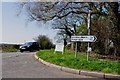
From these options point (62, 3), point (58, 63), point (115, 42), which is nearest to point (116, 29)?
point (115, 42)

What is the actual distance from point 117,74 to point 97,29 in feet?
26.5

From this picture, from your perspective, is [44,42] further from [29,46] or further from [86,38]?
[86,38]

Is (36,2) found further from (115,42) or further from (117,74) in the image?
(117,74)

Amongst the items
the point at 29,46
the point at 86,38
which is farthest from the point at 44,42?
the point at 86,38

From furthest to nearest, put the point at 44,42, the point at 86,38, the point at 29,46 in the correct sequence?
1. the point at 44,42
2. the point at 29,46
3. the point at 86,38

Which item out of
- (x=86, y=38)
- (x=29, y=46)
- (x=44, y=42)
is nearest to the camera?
(x=86, y=38)

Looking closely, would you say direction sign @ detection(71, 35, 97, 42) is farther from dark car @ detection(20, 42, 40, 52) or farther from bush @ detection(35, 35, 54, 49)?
bush @ detection(35, 35, 54, 49)

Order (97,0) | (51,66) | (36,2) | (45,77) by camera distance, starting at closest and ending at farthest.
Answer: (45,77) → (51,66) → (97,0) → (36,2)

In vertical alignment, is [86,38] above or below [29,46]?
above

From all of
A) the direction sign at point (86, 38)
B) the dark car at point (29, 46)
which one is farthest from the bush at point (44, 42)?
the direction sign at point (86, 38)

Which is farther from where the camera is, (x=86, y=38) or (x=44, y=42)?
(x=44, y=42)

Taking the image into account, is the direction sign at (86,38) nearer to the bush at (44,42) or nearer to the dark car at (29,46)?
the dark car at (29,46)

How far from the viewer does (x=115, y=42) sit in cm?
1733

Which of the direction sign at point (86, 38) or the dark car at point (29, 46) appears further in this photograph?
the dark car at point (29, 46)
